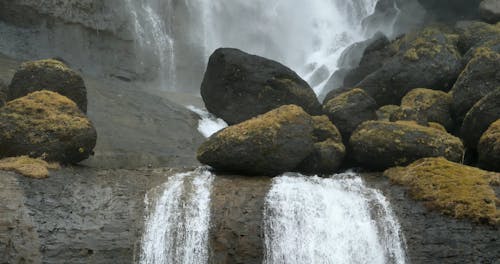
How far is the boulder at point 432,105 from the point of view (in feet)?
56.0

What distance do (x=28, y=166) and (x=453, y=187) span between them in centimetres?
957

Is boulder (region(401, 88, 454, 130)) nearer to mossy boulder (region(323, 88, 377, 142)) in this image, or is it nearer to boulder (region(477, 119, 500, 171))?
mossy boulder (region(323, 88, 377, 142))

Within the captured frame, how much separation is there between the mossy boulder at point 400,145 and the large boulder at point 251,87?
3.75 metres

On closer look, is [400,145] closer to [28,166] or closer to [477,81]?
[477,81]

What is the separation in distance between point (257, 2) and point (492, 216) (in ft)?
92.3

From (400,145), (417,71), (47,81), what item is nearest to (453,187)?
(400,145)

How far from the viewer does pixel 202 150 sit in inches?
559

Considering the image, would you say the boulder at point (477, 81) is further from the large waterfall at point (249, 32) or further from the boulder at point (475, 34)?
the large waterfall at point (249, 32)

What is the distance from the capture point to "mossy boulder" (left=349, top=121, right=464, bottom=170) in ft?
47.3

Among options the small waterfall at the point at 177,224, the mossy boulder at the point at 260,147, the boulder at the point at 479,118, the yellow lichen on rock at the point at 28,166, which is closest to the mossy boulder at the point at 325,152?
the mossy boulder at the point at 260,147

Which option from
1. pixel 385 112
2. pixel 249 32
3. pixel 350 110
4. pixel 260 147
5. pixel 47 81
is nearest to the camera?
pixel 260 147

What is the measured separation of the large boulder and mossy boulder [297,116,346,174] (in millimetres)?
2448

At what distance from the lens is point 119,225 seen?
39.2 ft

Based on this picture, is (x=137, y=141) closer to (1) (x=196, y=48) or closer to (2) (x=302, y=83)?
(2) (x=302, y=83)
